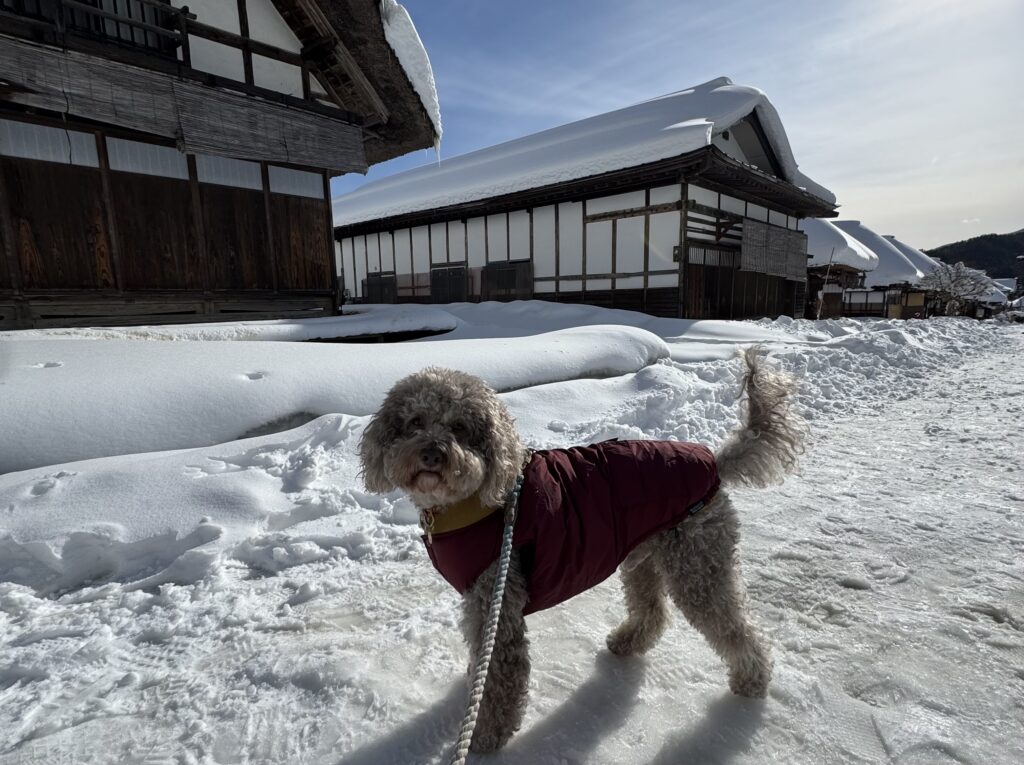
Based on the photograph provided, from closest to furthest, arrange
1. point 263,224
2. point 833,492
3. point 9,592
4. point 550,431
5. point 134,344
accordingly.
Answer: point 9,592 → point 833,492 → point 550,431 → point 134,344 → point 263,224

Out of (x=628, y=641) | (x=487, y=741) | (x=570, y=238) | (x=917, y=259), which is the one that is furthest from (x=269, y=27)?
(x=917, y=259)

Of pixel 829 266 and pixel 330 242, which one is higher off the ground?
pixel 829 266

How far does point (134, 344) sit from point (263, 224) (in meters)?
4.56

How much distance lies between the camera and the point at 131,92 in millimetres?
7367

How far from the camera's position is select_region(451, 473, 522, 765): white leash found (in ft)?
4.43

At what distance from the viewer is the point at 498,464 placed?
1.91 meters

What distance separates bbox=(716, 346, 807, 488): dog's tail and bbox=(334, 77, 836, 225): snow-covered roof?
1196cm

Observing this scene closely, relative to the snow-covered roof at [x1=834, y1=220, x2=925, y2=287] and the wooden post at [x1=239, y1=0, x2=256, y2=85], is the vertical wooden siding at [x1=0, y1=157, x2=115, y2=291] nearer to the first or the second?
the wooden post at [x1=239, y1=0, x2=256, y2=85]

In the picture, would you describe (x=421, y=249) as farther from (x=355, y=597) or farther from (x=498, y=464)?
(x=498, y=464)

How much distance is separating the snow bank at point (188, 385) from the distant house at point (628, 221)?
29.6ft

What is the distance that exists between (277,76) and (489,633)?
36.4 ft

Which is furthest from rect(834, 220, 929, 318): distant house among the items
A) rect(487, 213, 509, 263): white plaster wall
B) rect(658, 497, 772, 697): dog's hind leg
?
rect(658, 497, 772, 697): dog's hind leg

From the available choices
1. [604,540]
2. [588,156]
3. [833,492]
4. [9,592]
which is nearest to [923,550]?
[833,492]

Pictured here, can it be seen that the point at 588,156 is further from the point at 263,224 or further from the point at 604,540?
the point at 604,540
